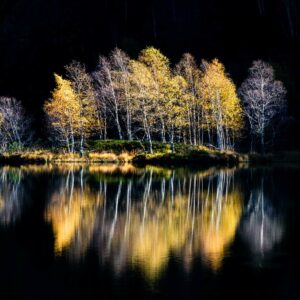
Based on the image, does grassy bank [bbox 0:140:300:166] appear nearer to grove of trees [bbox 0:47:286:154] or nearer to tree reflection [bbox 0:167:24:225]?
grove of trees [bbox 0:47:286:154]

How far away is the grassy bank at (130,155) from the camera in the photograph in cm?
5838

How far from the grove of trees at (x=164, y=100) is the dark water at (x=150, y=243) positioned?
29.6 metres

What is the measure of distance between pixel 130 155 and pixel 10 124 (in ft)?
65.2

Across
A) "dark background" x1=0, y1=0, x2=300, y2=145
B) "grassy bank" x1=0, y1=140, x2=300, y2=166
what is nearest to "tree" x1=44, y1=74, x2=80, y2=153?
"grassy bank" x1=0, y1=140, x2=300, y2=166

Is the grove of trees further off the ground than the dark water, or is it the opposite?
the grove of trees

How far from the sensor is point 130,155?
6225cm

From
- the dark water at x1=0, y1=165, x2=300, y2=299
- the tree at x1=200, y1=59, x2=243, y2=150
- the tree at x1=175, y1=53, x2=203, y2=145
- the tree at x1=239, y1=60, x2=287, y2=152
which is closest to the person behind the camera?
the dark water at x1=0, y1=165, x2=300, y2=299

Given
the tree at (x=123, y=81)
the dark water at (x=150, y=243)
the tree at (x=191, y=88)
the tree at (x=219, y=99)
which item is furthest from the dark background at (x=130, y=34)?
the dark water at (x=150, y=243)

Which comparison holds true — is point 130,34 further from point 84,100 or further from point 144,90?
point 144,90

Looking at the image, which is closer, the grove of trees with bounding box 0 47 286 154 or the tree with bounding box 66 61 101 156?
the grove of trees with bounding box 0 47 286 154

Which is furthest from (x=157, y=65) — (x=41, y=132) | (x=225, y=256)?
(x=225, y=256)

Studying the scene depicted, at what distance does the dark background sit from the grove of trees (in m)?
20.1

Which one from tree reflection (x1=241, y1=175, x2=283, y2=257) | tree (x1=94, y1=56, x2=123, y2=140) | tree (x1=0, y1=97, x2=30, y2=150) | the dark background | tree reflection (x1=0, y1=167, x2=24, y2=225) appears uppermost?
the dark background

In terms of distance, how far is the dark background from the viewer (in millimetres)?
93000
